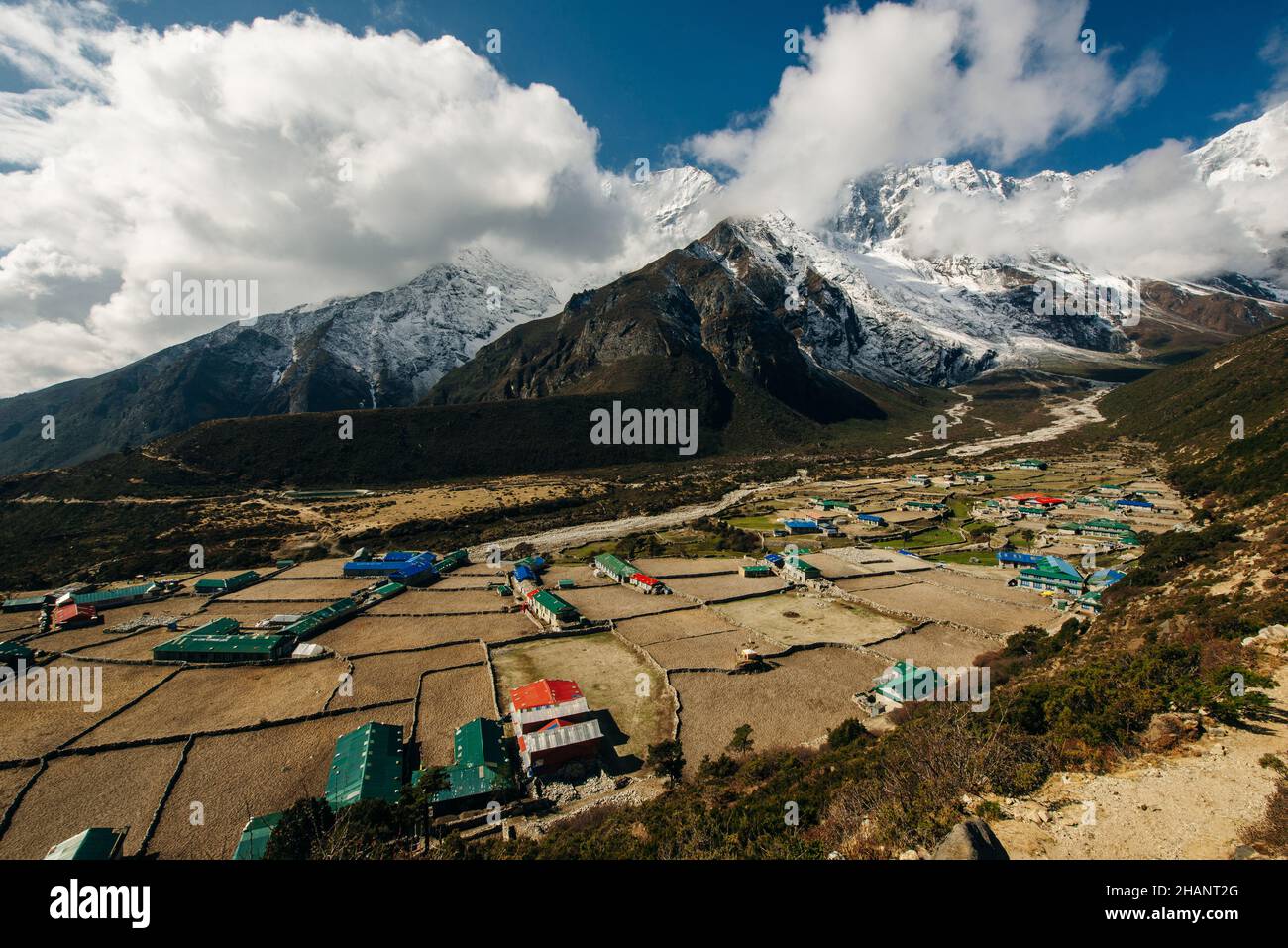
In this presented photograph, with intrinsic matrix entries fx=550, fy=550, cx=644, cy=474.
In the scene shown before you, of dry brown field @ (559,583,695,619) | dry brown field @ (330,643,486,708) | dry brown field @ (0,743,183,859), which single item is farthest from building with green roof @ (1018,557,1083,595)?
dry brown field @ (0,743,183,859)

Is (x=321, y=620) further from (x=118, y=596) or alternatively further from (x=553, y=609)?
(x=118, y=596)

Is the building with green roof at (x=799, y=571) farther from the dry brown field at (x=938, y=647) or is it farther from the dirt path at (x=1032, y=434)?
the dirt path at (x=1032, y=434)

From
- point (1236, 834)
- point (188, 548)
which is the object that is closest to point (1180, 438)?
point (1236, 834)

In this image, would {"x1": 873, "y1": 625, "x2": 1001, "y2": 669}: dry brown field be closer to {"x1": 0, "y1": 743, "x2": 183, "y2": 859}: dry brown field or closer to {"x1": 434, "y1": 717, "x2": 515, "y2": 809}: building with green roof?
{"x1": 434, "y1": 717, "x2": 515, "y2": 809}: building with green roof

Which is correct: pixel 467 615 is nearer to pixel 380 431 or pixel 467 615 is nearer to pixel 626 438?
pixel 380 431

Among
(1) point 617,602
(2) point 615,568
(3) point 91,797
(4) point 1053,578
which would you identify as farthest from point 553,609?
(4) point 1053,578

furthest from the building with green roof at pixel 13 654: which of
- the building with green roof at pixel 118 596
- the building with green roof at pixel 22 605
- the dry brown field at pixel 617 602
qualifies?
the dry brown field at pixel 617 602
